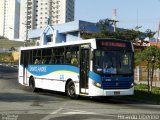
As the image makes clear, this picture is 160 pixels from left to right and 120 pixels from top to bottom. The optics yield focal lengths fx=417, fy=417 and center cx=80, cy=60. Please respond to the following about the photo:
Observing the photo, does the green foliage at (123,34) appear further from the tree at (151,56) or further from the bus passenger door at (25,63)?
the tree at (151,56)

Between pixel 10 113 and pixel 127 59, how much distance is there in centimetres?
796

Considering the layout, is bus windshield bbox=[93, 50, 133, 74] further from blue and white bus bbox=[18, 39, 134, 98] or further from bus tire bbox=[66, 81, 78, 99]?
bus tire bbox=[66, 81, 78, 99]

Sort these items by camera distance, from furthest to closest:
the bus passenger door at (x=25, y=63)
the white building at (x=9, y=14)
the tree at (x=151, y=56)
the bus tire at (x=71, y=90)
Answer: the white building at (x=9, y=14), the bus passenger door at (x=25, y=63), the tree at (x=151, y=56), the bus tire at (x=71, y=90)

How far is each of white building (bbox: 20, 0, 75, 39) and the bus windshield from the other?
8374 centimetres

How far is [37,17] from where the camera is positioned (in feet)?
373

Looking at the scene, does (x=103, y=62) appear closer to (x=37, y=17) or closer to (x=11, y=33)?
(x=37, y=17)

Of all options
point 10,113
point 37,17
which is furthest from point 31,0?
point 10,113

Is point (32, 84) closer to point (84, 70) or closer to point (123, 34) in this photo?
point (84, 70)

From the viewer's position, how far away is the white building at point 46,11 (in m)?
104

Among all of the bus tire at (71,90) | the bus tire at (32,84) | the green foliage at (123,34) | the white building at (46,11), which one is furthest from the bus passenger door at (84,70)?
the white building at (46,11)

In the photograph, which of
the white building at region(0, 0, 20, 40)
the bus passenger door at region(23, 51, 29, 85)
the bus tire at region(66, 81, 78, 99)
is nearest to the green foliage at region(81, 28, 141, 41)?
the bus passenger door at region(23, 51, 29, 85)

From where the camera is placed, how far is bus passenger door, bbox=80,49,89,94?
20.2 metres

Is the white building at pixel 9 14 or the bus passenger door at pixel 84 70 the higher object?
the white building at pixel 9 14

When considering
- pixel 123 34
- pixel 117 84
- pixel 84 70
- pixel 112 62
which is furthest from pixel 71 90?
pixel 123 34
